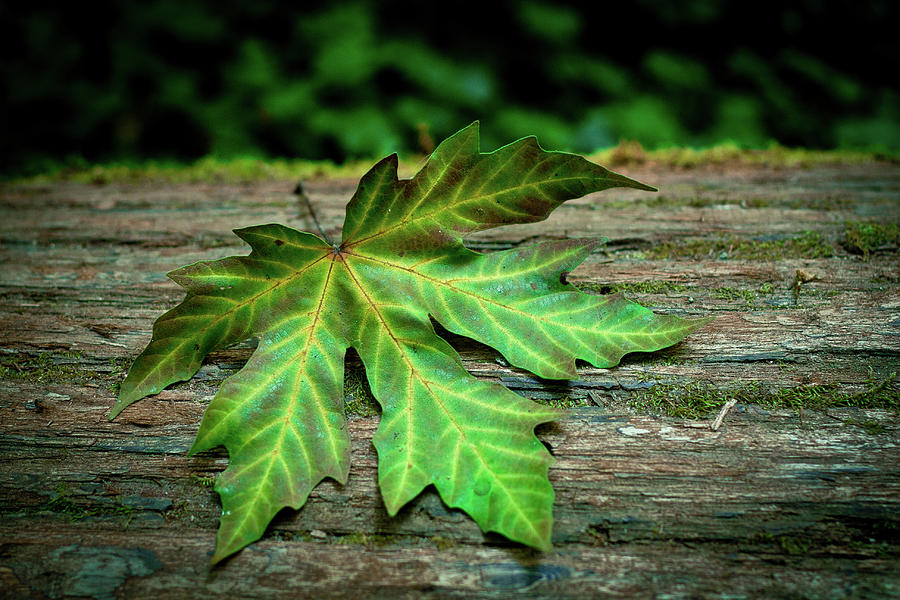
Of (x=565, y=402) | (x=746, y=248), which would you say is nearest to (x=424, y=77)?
(x=746, y=248)

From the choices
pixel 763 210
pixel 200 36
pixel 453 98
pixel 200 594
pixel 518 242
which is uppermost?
pixel 200 36

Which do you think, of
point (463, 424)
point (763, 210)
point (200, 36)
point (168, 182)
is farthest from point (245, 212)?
point (200, 36)

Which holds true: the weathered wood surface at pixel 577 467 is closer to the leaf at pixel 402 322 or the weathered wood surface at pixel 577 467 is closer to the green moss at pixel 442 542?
the green moss at pixel 442 542

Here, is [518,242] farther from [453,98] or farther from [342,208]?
[453,98]

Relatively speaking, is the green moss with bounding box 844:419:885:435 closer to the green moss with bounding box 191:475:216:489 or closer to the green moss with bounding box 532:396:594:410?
the green moss with bounding box 532:396:594:410

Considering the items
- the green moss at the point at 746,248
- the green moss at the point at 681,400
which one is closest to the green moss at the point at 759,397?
the green moss at the point at 681,400

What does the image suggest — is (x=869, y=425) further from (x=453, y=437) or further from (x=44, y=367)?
(x=44, y=367)

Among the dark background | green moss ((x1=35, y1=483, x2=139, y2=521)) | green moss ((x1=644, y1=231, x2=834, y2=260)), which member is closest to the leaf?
green moss ((x1=35, y1=483, x2=139, y2=521))
